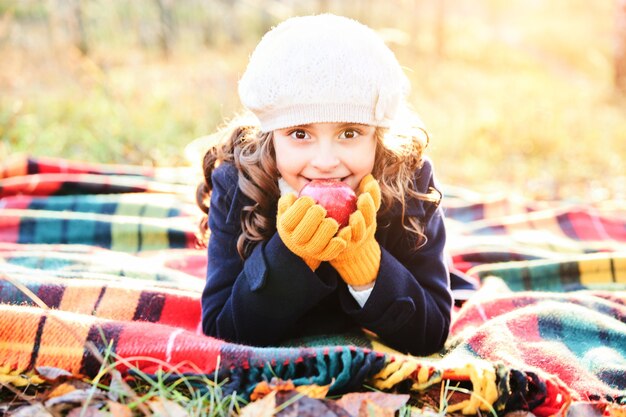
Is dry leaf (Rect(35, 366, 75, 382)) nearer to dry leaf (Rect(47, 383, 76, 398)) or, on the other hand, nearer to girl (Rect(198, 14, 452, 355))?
dry leaf (Rect(47, 383, 76, 398))

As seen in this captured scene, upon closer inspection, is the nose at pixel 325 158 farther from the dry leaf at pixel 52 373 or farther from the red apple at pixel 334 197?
the dry leaf at pixel 52 373

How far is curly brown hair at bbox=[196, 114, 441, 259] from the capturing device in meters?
1.91

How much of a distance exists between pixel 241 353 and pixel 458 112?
5.07m

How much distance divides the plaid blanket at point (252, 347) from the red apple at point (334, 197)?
1.14ft

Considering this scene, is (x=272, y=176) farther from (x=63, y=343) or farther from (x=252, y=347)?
(x=63, y=343)

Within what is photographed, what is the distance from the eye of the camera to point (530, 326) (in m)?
2.11

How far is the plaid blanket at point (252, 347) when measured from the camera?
5.25 ft

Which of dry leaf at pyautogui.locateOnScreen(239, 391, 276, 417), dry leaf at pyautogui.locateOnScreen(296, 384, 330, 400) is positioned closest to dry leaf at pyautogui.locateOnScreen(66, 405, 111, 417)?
dry leaf at pyautogui.locateOnScreen(239, 391, 276, 417)

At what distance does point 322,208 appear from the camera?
158 cm

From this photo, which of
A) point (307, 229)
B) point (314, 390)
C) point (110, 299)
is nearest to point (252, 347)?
point (314, 390)

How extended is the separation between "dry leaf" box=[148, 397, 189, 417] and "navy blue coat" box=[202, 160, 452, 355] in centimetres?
44

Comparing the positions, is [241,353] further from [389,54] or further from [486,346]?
[389,54]

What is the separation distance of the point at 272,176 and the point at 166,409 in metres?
0.78

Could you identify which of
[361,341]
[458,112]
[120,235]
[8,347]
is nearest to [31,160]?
[120,235]
